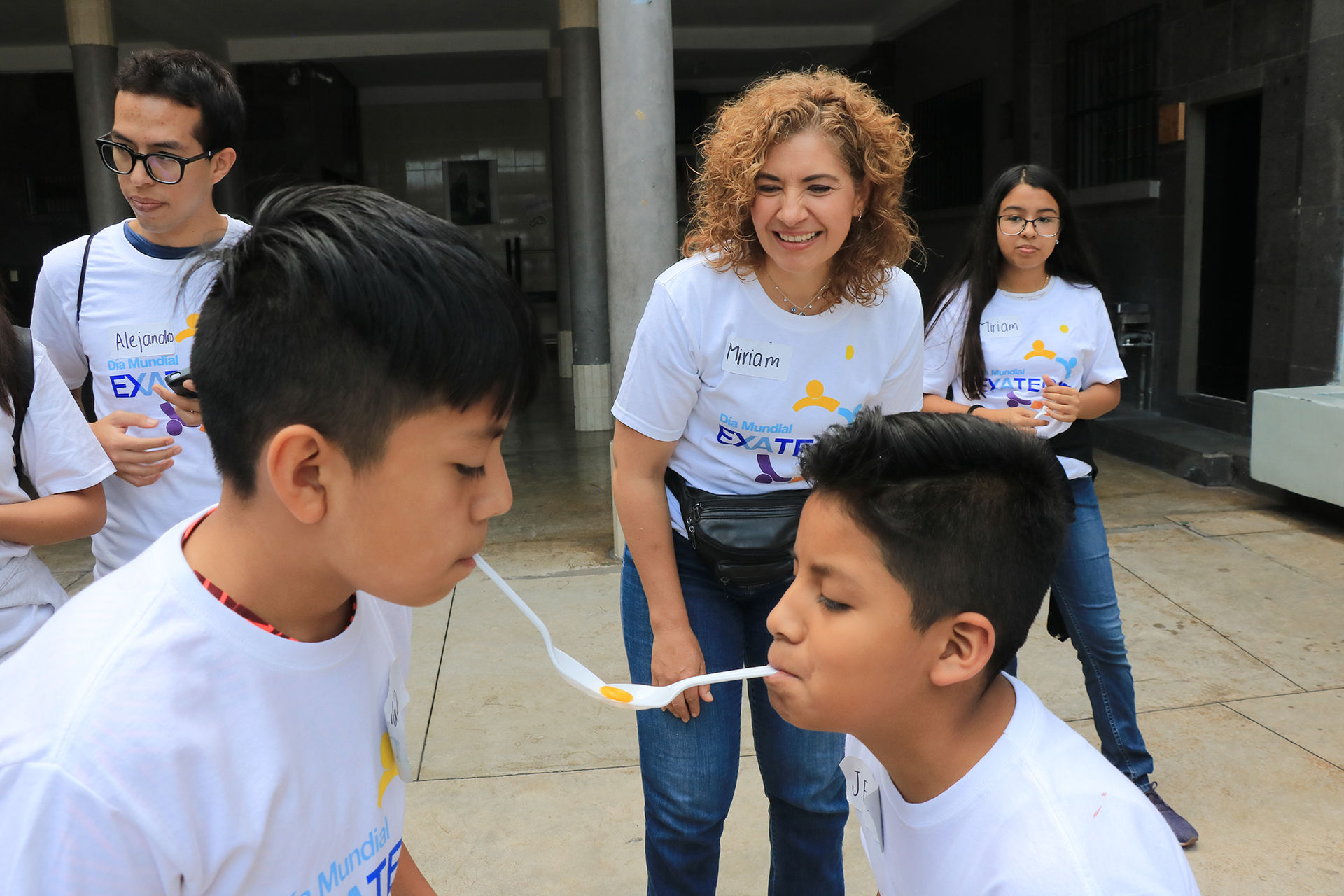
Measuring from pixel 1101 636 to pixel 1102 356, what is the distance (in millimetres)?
772

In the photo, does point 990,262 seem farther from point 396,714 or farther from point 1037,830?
point 396,714

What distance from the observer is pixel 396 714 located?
47.4 inches

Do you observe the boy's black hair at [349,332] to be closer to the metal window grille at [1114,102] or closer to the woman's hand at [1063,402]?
the woman's hand at [1063,402]

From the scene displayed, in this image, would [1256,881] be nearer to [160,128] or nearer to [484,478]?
[484,478]

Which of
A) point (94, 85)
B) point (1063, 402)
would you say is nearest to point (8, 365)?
point (1063, 402)

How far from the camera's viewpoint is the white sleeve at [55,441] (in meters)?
1.84

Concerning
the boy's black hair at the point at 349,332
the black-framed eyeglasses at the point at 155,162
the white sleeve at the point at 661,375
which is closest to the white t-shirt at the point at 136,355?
the black-framed eyeglasses at the point at 155,162

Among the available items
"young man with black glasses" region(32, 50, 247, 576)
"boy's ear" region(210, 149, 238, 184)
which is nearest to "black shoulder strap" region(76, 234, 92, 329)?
"young man with black glasses" region(32, 50, 247, 576)

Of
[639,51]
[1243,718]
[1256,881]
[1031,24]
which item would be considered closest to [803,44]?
[1031,24]

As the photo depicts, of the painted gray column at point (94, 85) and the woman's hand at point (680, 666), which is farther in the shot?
the painted gray column at point (94, 85)

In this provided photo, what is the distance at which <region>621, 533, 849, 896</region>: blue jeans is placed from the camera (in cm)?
189

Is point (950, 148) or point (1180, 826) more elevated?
point (950, 148)

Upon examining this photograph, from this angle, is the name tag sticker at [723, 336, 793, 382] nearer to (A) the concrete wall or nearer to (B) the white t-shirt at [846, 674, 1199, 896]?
(B) the white t-shirt at [846, 674, 1199, 896]

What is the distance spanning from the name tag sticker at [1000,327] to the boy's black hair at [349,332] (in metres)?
2.20
